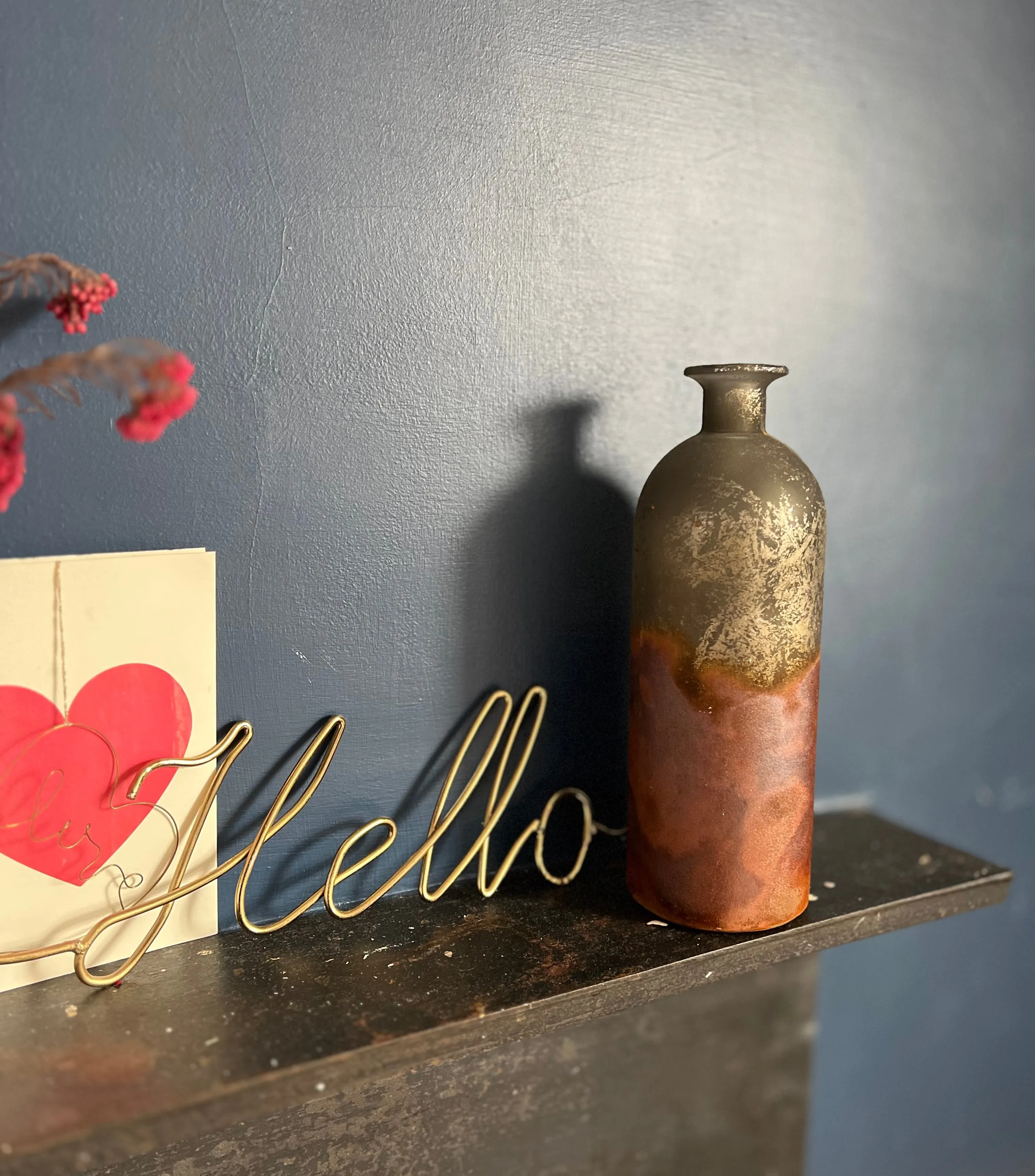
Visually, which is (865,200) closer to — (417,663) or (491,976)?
(417,663)

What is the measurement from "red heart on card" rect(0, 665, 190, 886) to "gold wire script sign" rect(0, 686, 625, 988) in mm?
17

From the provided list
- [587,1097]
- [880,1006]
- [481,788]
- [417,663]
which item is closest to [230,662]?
[417,663]

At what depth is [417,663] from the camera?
2.96ft

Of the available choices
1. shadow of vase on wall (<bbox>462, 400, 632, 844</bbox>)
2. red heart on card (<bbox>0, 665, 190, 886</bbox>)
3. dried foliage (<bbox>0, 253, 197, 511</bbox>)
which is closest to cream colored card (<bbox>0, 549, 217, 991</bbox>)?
red heart on card (<bbox>0, 665, 190, 886</bbox>)

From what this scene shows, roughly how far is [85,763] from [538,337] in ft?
1.71

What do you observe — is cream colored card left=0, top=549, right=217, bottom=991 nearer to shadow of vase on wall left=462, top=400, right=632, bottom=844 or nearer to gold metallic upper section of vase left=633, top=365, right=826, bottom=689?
shadow of vase on wall left=462, top=400, right=632, bottom=844

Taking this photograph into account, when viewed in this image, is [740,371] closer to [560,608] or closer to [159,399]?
[560,608]

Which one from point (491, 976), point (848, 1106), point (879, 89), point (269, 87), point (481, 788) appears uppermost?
point (879, 89)

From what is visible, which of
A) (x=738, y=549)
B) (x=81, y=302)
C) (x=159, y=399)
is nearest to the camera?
(x=159, y=399)

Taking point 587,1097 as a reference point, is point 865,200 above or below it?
above

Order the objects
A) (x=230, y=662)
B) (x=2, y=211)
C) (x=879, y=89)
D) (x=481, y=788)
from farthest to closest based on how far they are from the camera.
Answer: (x=879, y=89)
(x=481, y=788)
(x=230, y=662)
(x=2, y=211)

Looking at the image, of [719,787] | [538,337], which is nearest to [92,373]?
[538,337]

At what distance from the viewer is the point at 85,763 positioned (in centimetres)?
75

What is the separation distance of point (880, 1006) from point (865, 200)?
39.5 inches
